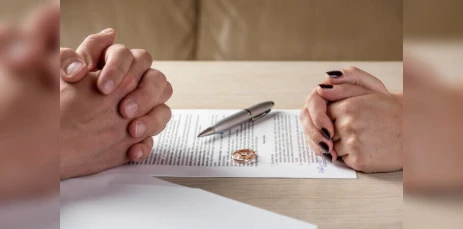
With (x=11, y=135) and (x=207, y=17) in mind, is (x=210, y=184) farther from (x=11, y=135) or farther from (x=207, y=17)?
(x=207, y=17)

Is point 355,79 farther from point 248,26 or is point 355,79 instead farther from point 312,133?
point 248,26

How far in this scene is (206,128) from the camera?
82cm

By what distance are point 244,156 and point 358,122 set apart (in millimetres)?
146

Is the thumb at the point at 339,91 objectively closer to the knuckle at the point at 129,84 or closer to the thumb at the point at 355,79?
the thumb at the point at 355,79

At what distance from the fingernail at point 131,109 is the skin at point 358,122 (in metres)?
0.21

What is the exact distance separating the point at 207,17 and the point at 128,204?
1236 mm

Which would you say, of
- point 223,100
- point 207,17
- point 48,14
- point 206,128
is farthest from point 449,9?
point 207,17

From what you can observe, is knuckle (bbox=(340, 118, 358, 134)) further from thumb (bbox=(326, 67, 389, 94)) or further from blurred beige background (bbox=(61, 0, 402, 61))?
blurred beige background (bbox=(61, 0, 402, 61))

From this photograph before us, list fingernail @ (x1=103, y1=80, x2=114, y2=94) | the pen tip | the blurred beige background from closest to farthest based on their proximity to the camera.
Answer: fingernail @ (x1=103, y1=80, x2=114, y2=94) < the pen tip < the blurred beige background

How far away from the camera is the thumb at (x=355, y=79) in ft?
2.50

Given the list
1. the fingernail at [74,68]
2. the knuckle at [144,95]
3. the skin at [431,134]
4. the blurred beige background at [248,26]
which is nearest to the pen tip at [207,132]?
the knuckle at [144,95]

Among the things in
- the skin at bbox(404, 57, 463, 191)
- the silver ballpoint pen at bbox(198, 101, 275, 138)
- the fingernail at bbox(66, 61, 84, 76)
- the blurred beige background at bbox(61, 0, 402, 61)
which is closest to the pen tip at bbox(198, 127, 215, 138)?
the silver ballpoint pen at bbox(198, 101, 275, 138)

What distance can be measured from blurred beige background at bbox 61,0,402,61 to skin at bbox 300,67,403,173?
0.99 metres

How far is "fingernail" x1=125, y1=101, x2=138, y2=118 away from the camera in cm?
70
